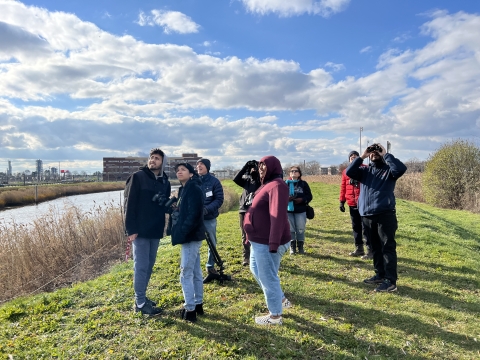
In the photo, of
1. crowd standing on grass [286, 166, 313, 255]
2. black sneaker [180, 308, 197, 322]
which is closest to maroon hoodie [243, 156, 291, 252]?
black sneaker [180, 308, 197, 322]

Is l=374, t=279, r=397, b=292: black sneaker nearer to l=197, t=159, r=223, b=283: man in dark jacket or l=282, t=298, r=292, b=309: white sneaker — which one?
l=282, t=298, r=292, b=309: white sneaker

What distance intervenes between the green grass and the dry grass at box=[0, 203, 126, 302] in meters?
3.17

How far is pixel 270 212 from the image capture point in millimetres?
3531

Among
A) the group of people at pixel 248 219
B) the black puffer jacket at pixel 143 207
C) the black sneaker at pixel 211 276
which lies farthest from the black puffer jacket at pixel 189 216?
the black sneaker at pixel 211 276

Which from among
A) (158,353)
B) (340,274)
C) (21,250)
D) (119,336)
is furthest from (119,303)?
(21,250)

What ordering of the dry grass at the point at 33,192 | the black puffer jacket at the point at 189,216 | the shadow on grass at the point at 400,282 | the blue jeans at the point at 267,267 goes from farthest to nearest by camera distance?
1. the dry grass at the point at 33,192
2. the shadow on grass at the point at 400,282
3. the black puffer jacket at the point at 189,216
4. the blue jeans at the point at 267,267

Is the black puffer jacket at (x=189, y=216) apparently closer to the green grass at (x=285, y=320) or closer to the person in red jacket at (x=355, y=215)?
the green grass at (x=285, y=320)

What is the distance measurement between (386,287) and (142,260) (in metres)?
3.65

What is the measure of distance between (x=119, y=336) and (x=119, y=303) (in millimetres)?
966

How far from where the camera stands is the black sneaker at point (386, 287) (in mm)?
4965

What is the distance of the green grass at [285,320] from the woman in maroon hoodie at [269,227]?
2.00 ft

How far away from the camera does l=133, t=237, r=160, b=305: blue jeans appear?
160 inches

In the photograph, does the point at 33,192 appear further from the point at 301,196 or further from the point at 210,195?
the point at 210,195

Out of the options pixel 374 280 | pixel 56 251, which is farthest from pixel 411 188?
pixel 56 251
